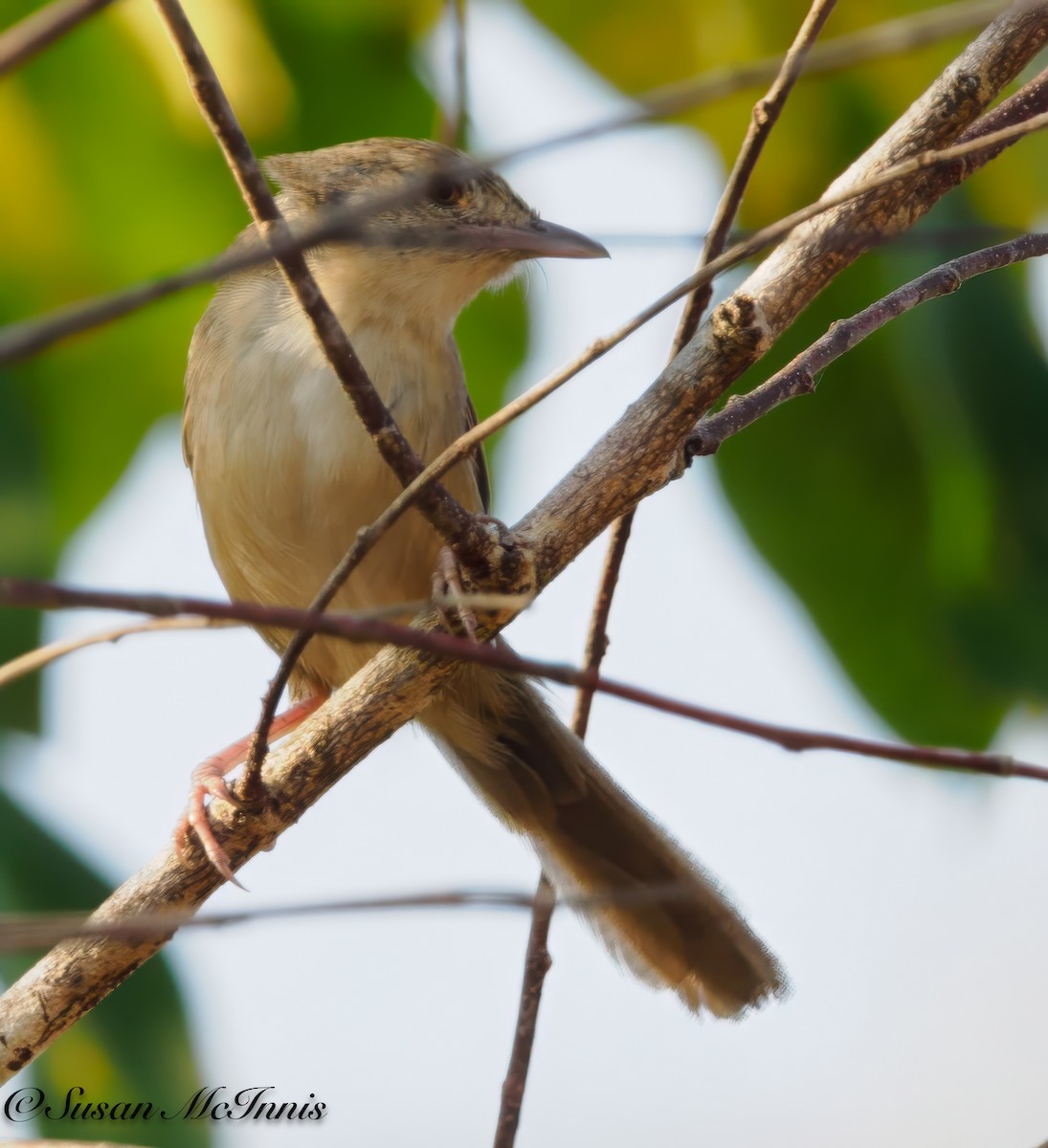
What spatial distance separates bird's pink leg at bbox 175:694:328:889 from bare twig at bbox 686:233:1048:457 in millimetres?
1096

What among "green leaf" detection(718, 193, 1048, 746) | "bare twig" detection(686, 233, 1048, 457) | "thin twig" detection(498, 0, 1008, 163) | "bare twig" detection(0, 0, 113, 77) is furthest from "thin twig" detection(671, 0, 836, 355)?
"green leaf" detection(718, 193, 1048, 746)

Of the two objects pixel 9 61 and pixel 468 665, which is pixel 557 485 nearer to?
pixel 468 665

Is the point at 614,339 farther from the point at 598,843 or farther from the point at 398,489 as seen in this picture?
the point at 598,843

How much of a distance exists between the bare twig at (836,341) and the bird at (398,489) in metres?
1.10

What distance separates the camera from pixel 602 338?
1.91 metres

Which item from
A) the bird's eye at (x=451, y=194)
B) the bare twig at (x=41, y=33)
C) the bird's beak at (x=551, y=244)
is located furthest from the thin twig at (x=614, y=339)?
the bird's eye at (x=451, y=194)

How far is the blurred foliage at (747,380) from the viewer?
191 inches

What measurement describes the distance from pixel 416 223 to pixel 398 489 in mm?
920

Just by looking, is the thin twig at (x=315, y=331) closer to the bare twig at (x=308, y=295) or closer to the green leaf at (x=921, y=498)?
the bare twig at (x=308, y=295)

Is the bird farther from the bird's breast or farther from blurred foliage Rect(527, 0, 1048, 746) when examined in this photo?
blurred foliage Rect(527, 0, 1048, 746)

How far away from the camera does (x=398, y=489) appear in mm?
3779

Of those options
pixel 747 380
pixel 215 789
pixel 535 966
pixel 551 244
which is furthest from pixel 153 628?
pixel 747 380

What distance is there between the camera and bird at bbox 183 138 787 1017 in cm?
362

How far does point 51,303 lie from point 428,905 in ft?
14.8
